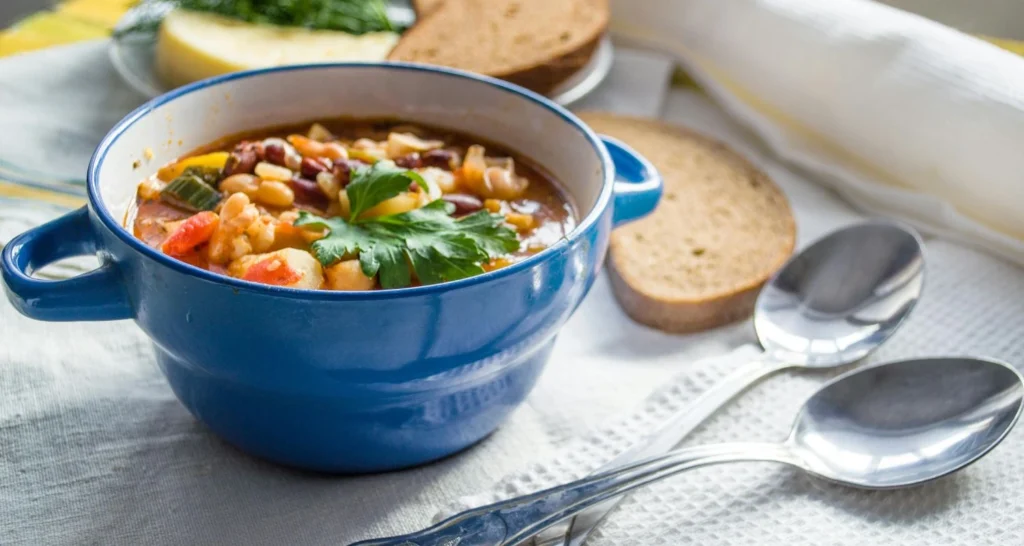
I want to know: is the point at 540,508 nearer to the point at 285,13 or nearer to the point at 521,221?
the point at 521,221

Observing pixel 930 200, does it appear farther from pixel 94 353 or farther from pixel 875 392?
pixel 94 353

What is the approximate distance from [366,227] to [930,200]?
1.52 meters

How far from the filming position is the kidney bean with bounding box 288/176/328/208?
5.66 ft

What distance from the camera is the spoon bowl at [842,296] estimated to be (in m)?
1.99

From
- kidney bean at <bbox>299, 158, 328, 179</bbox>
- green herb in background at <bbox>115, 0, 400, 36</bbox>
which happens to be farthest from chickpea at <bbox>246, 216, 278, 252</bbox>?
green herb in background at <bbox>115, 0, 400, 36</bbox>

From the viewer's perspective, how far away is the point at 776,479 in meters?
1.67

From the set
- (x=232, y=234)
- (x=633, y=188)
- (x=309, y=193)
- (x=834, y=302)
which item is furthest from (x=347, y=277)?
(x=834, y=302)

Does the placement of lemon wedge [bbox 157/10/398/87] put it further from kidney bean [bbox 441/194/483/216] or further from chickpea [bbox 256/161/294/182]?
kidney bean [bbox 441/194/483/216]

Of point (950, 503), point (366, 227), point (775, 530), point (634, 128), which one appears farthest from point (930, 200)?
point (366, 227)

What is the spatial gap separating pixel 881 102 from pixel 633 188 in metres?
1.10

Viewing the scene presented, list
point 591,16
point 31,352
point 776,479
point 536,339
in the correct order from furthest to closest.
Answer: point 591,16 < point 31,352 < point 776,479 < point 536,339

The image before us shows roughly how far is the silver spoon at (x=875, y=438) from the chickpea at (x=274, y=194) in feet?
1.99

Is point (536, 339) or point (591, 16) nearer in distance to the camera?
point (536, 339)

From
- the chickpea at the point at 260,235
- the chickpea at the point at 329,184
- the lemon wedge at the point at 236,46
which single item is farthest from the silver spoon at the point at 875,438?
the lemon wedge at the point at 236,46
